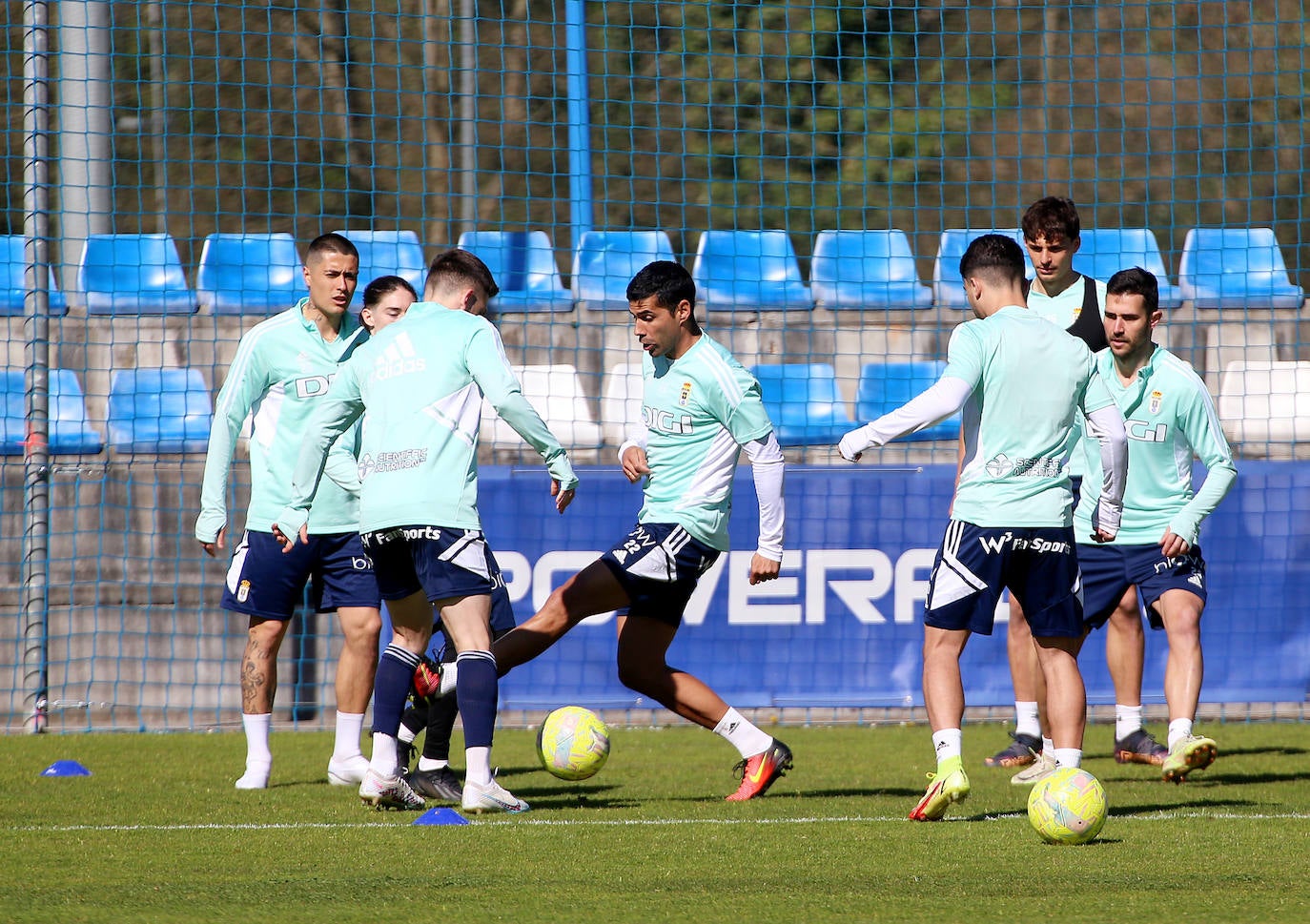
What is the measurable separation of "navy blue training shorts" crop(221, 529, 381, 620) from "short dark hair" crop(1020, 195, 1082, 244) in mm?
2865

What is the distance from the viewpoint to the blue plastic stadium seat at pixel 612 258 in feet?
32.3

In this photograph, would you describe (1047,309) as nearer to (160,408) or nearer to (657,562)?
(657,562)

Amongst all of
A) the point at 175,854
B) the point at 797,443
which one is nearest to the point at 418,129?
the point at 797,443

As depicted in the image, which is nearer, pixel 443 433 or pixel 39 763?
pixel 443 433

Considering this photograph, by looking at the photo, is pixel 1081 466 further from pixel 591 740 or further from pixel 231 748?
pixel 231 748

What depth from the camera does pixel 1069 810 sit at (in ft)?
15.8

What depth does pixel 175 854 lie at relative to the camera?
4.79 meters

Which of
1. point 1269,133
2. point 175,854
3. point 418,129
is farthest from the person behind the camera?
point 1269,133

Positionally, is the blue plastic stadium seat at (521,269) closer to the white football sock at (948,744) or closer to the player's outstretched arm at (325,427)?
the player's outstretched arm at (325,427)

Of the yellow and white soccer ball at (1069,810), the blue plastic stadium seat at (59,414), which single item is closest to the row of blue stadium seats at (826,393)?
the blue plastic stadium seat at (59,414)

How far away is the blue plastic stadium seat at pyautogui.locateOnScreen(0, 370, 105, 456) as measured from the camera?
8.95 metres

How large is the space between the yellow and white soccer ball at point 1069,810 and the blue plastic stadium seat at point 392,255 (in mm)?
5860

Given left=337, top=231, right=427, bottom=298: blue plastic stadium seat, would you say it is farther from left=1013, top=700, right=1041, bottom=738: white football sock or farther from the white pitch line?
the white pitch line

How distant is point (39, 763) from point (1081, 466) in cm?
468
